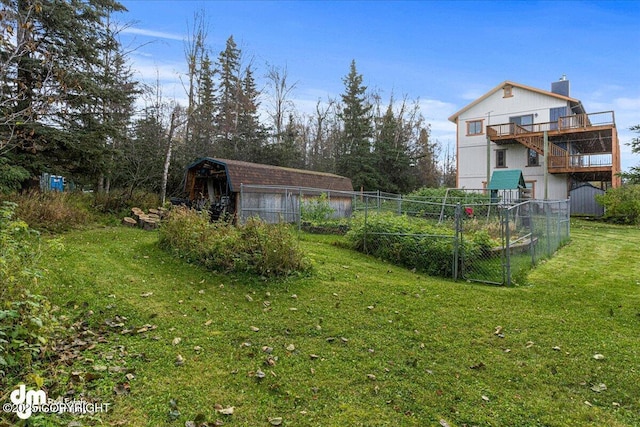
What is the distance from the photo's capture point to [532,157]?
24.2 meters

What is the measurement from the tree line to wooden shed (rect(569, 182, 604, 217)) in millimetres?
13678

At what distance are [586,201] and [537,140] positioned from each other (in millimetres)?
4797

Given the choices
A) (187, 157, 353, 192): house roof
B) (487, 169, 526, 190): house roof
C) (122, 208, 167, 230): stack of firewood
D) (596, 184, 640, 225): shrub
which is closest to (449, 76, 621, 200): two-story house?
(596, 184, 640, 225): shrub

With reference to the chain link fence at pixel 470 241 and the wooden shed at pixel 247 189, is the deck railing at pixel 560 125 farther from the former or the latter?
the wooden shed at pixel 247 189

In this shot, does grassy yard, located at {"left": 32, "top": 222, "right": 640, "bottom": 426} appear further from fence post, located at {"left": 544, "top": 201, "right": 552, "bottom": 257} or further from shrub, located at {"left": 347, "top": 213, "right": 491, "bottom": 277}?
fence post, located at {"left": 544, "top": 201, "right": 552, "bottom": 257}

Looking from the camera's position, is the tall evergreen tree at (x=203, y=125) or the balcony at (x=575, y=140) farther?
the tall evergreen tree at (x=203, y=125)

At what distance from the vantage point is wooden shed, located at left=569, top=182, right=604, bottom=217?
838 inches

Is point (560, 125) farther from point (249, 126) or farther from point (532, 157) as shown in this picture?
point (249, 126)

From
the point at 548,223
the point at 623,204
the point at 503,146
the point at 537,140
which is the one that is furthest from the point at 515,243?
the point at 503,146

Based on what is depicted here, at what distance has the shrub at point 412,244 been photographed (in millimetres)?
7680

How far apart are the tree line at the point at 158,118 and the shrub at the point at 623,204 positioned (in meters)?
16.3

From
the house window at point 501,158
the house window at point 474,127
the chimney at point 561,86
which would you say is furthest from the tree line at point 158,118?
the chimney at point 561,86

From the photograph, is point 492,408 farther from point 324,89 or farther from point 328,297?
point 324,89

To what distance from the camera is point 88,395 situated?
2885 mm
